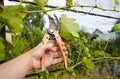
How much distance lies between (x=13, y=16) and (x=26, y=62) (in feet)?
0.43

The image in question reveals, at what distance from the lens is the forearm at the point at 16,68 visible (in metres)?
0.66

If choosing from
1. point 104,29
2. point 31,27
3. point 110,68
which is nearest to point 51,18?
point 31,27

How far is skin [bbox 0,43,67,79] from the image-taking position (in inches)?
26.3

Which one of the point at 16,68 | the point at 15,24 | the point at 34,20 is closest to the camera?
the point at 16,68

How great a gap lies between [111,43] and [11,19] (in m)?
1.15

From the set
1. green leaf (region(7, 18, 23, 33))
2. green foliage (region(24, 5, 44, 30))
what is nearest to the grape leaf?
green leaf (region(7, 18, 23, 33))

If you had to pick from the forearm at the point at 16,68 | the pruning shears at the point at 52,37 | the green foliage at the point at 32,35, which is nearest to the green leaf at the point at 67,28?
the pruning shears at the point at 52,37

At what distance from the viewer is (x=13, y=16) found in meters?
0.78

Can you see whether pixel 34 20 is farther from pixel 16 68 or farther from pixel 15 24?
pixel 16 68

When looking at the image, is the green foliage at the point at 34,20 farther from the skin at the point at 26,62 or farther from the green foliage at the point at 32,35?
the skin at the point at 26,62

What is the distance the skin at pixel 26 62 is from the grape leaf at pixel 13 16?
0.26 ft

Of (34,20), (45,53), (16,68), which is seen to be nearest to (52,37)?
(45,53)

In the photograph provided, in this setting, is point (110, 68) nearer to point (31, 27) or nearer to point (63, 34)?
point (31, 27)

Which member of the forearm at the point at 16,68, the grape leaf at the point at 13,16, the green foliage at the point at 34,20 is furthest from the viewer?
the green foliage at the point at 34,20
